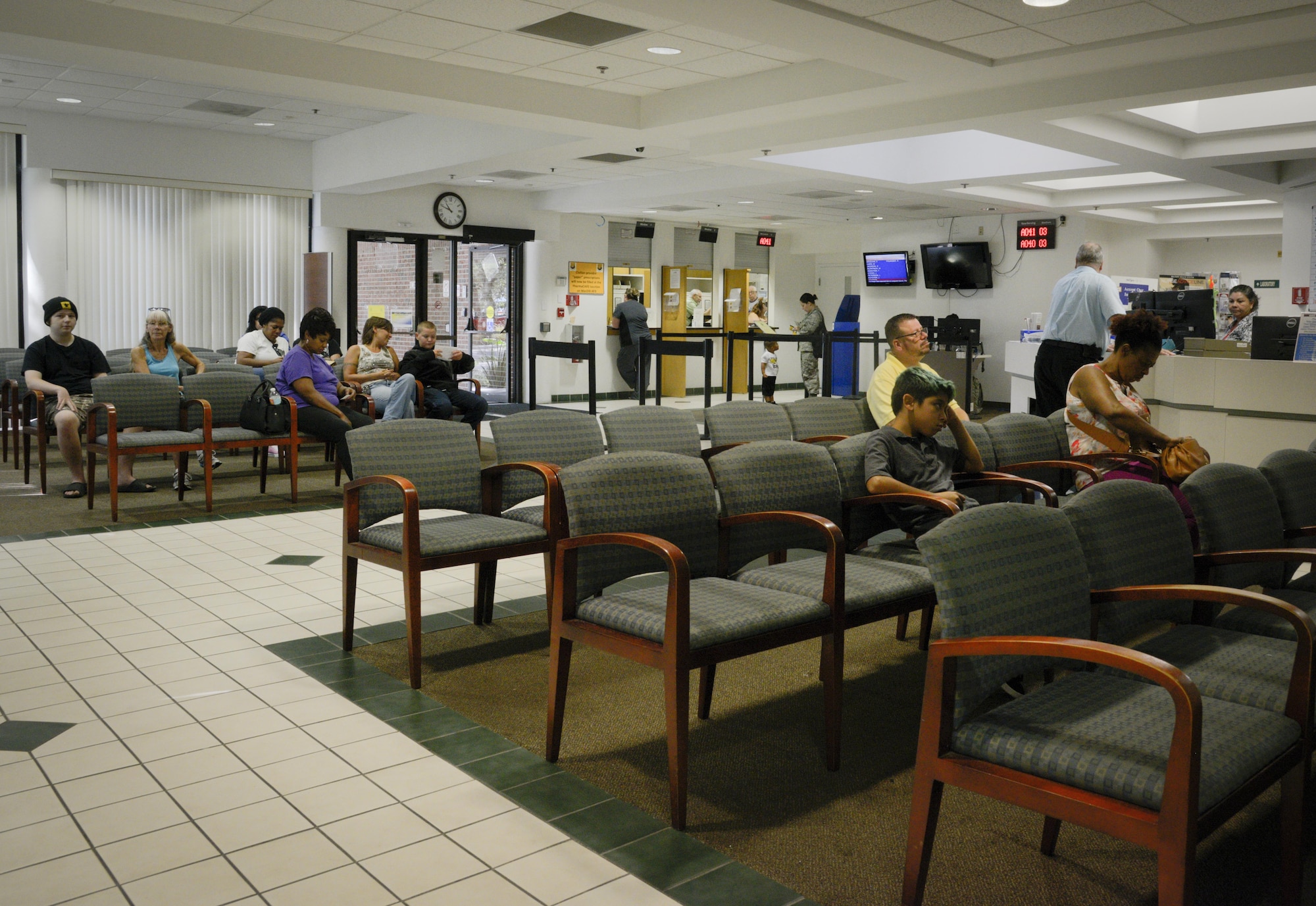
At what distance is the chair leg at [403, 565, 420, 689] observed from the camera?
11.7ft

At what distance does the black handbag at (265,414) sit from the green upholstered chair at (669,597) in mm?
4687

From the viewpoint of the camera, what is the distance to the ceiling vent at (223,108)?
9.51 meters

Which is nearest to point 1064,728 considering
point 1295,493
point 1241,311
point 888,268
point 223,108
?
point 1295,493

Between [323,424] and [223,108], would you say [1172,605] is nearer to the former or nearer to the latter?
[323,424]

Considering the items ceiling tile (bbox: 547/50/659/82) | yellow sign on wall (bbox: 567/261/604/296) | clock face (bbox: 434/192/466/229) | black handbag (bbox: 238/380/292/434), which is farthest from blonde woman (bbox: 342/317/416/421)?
yellow sign on wall (bbox: 567/261/604/296)

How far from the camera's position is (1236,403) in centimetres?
616

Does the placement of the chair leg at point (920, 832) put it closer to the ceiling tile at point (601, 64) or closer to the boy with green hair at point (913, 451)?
the boy with green hair at point (913, 451)

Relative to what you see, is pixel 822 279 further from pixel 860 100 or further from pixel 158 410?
pixel 158 410

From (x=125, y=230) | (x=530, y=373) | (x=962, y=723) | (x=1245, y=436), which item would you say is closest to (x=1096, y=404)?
(x=1245, y=436)

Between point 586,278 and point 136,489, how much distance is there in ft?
28.4

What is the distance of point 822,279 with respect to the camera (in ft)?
59.8

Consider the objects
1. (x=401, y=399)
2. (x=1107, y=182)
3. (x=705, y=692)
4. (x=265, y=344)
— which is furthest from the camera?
(x=1107, y=182)

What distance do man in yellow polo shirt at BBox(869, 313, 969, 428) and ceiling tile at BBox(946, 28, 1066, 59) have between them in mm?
1781

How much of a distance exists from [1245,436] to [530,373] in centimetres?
643
